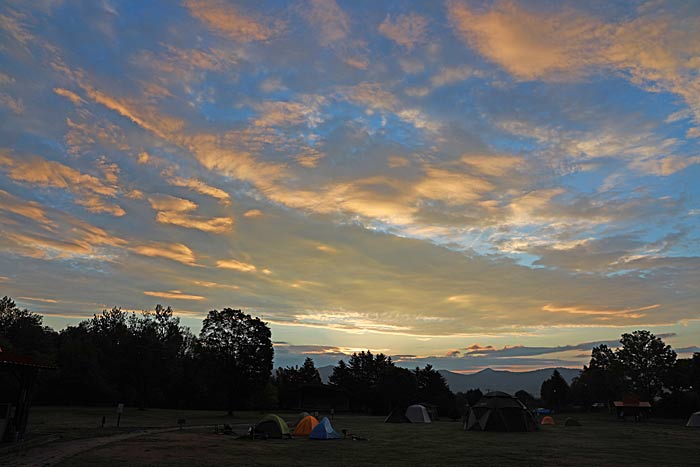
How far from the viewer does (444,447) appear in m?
26.5

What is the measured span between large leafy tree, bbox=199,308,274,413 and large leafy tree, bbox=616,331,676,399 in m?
65.3

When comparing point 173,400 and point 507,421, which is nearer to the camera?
point 507,421

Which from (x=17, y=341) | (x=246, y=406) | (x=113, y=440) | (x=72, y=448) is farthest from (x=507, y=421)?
(x=17, y=341)

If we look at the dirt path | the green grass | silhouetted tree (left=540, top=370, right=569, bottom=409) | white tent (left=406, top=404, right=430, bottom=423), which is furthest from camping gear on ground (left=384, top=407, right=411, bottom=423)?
silhouetted tree (left=540, top=370, right=569, bottom=409)

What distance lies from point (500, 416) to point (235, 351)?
2929 cm

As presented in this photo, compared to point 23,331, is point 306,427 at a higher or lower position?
lower

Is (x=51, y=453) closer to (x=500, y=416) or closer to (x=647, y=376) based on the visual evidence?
(x=500, y=416)

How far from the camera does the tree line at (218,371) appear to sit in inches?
2240

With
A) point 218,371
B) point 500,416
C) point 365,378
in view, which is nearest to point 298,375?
point 365,378

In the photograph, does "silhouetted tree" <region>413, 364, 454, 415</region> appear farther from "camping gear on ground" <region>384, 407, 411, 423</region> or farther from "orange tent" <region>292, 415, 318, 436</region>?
"orange tent" <region>292, 415, 318, 436</region>

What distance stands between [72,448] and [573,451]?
23.2 m

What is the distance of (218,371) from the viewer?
184 ft

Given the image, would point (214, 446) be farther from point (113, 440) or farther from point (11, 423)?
point (11, 423)

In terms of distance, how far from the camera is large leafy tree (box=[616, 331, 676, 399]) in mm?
83938
